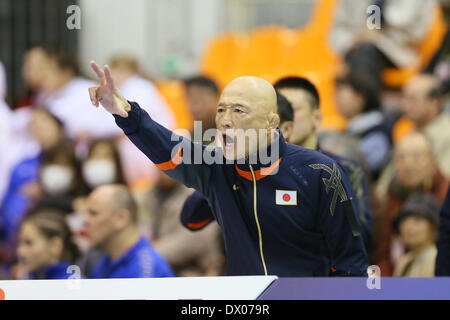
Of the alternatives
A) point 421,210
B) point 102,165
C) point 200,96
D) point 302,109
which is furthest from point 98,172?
point 302,109

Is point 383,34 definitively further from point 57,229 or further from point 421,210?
point 57,229

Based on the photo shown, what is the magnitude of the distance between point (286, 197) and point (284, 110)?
46cm

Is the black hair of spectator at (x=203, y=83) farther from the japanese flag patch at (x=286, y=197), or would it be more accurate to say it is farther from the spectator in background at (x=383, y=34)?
the japanese flag patch at (x=286, y=197)

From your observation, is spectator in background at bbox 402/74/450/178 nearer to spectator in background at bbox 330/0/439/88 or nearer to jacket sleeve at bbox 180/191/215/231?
spectator in background at bbox 330/0/439/88

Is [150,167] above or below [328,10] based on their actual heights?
below

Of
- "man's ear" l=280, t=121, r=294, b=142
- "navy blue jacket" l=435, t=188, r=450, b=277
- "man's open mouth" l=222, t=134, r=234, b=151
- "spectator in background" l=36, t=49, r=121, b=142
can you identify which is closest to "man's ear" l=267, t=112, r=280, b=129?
"man's open mouth" l=222, t=134, r=234, b=151

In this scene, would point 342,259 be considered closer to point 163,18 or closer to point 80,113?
point 80,113

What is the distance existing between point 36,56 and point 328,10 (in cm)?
244

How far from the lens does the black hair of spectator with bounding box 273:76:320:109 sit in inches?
124

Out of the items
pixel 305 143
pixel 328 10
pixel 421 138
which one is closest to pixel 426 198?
pixel 421 138

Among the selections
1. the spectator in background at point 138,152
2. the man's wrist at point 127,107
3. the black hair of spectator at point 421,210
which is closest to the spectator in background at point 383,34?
the spectator in background at point 138,152

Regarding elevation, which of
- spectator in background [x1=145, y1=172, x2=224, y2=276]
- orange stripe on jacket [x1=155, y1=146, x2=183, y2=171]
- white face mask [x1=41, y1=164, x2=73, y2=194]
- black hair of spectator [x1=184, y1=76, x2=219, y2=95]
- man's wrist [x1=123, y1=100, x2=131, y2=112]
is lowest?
spectator in background [x1=145, y1=172, x2=224, y2=276]

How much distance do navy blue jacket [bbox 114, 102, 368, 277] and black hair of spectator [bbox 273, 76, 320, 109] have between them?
0.47 meters
